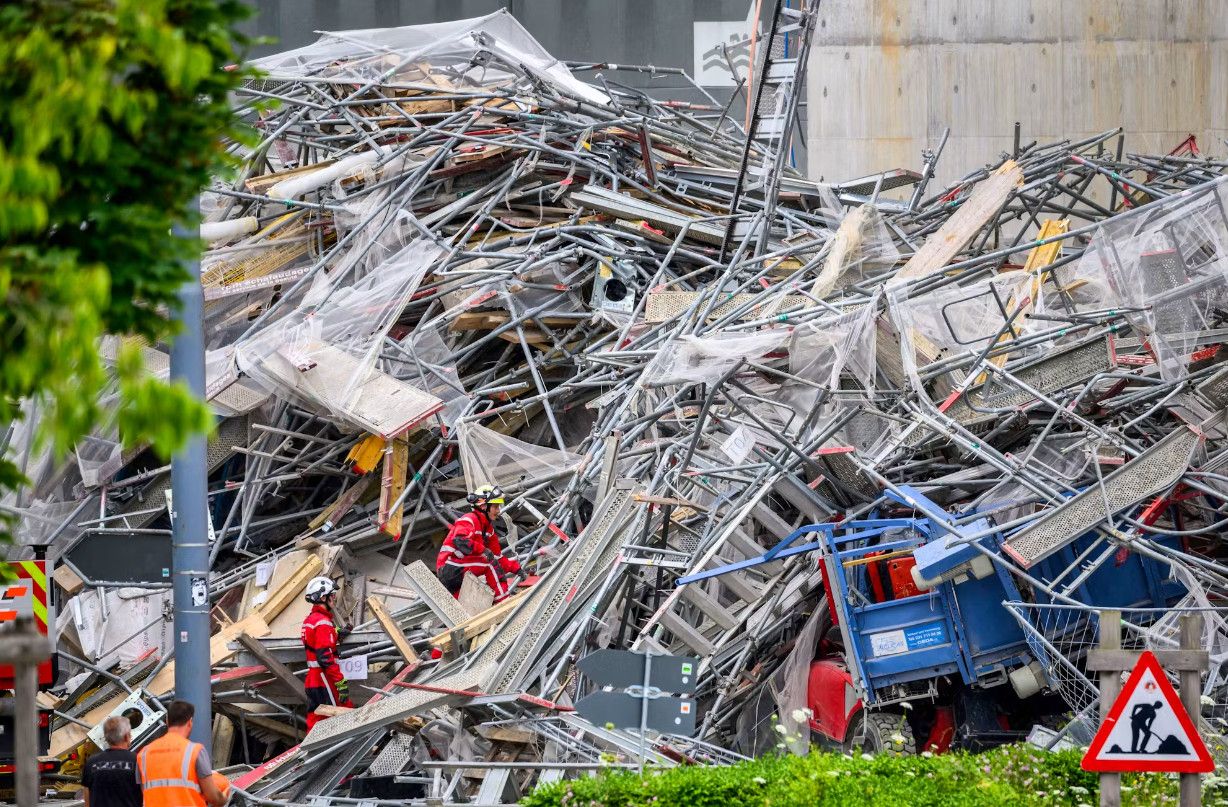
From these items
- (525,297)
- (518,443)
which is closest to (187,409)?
(518,443)

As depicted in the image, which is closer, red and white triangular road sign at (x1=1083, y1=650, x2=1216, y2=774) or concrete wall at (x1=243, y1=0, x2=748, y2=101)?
red and white triangular road sign at (x1=1083, y1=650, x2=1216, y2=774)

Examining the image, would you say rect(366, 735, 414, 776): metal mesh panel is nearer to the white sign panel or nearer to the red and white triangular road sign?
the red and white triangular road sign

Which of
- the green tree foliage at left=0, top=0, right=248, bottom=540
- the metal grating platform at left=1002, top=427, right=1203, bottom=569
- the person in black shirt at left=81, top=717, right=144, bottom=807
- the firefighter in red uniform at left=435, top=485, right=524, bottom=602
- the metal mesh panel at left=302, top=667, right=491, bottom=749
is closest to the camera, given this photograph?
the green tree foliage at left=0, top=0, right=248, bottom=540

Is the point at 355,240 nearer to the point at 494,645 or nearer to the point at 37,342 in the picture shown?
the point at 494,645

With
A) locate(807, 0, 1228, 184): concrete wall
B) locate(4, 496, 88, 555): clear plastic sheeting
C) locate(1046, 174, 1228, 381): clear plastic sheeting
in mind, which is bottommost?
locate(4, 496, 88, 555): clear plastic sheeting

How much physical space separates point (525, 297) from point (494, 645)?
580 cm

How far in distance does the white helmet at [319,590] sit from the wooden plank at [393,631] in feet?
1.77

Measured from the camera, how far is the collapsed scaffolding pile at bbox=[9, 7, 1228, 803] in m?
10.6

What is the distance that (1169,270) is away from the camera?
1175 cm

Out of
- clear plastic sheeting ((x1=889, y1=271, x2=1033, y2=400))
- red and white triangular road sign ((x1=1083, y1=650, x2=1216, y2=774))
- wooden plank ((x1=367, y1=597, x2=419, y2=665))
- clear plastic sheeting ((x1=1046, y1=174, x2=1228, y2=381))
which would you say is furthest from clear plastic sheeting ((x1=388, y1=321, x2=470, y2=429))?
red and white triangular road sign ((x1=1083, y1=650, x2=1216, y2=774))

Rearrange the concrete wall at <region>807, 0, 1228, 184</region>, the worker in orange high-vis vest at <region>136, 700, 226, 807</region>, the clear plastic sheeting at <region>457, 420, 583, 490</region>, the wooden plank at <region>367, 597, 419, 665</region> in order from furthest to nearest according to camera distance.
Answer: the concrete wall at <region>807, 0, 1228, 184</region>
the clear plastic sheeting at <region>457, 420, 583, 490</region>
the wooden plank at <region>367, 597, 419, 665</region>
the worker in orange high-vis vest at <region>136, 700, 226, 807</region>

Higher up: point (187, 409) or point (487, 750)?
point (187, 409)

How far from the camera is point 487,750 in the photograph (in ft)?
35.6

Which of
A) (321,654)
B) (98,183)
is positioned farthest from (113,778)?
(98,183)
